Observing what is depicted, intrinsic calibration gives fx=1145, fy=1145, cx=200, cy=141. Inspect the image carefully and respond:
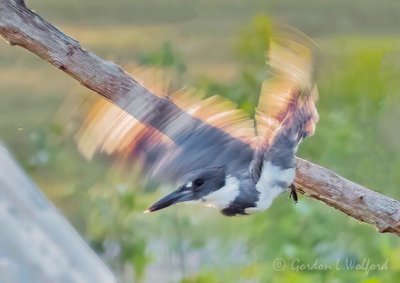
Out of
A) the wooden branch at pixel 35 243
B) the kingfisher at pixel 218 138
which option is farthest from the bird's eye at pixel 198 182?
the wooden branch at pixel 35 243

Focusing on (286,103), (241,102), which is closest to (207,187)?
(286,103)

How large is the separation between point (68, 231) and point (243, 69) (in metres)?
1.06

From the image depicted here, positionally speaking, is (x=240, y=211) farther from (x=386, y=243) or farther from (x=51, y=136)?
(x=51, y=136)

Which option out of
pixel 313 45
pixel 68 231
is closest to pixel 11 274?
pixel 68 231

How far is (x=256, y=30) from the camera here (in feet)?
5.96

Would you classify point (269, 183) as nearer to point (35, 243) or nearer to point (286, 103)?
point (286, 103)

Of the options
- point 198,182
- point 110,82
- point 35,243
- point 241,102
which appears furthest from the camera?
point 241,102

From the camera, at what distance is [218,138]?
1009 mm

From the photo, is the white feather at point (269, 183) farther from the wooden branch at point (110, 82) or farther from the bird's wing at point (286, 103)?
the wooden branch at point (110, 82)

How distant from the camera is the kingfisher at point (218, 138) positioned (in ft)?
3.27

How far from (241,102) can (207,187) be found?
70 centimetres

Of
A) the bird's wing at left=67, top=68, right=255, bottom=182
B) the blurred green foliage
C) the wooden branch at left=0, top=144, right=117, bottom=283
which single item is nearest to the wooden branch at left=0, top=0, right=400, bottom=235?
the bird's wing at left=67, top=68, right=255, bottom=182

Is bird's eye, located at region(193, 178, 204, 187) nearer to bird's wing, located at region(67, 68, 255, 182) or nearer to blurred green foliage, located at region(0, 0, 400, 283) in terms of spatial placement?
bird's wing, located at region(67, 68, 255, 182)

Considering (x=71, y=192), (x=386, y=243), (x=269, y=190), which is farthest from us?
(x=71, y=192)
